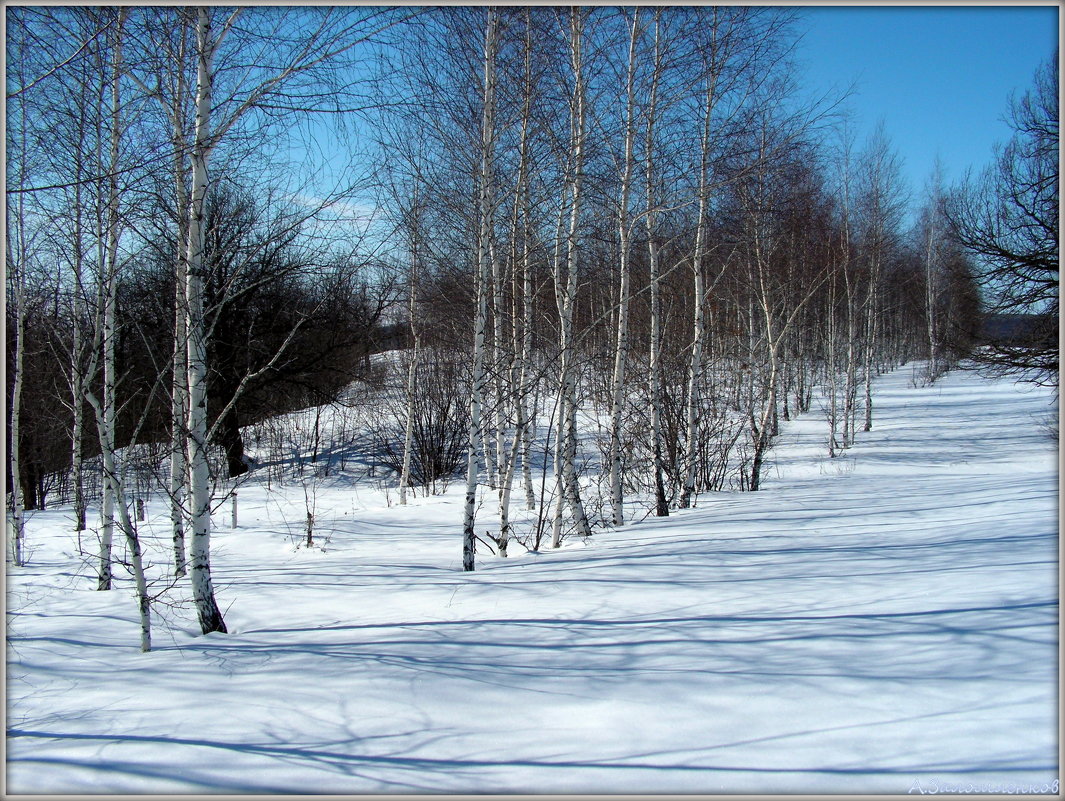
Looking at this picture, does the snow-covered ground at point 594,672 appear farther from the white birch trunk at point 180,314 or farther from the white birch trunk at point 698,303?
the white birch trunk at point 698,303

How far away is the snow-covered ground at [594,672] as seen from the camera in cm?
253

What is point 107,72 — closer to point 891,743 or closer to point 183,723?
point 183,723

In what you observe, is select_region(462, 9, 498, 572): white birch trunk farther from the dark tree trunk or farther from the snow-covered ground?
the dark tree trunk

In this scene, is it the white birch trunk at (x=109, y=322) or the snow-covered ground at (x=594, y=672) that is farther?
the white birch trunk at (x=109, y=322)

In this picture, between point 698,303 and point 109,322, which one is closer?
point 109,322

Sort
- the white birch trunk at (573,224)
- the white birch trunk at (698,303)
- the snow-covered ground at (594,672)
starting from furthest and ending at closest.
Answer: the white birch trunk at (698,303)
the white birch trunk at (573,224)
the snow-covered ground at (594,672)

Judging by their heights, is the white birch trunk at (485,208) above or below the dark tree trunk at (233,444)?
above

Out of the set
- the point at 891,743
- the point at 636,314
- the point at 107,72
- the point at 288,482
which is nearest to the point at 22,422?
the point at 288,482

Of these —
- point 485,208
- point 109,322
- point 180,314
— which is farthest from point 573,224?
point 109,322

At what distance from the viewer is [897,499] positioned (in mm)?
8789

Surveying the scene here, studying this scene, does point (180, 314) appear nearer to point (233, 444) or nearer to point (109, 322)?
point (109, 322)

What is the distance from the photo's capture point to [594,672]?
350cm

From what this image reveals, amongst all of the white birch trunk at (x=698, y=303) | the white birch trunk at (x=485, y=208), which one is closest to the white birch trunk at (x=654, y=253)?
the white birch trunk at (x=698, y=303)

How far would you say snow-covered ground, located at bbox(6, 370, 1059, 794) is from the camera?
99.7 inches
